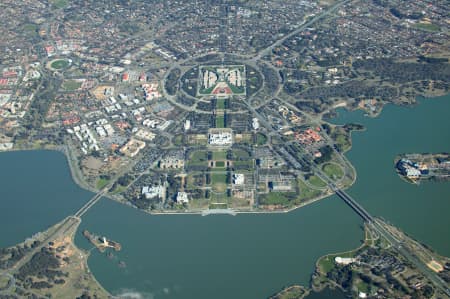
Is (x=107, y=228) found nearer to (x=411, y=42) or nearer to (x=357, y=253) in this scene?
(x=357, y=253)

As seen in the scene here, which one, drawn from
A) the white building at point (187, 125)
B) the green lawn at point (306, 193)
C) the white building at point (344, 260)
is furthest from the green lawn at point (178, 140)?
the white building at point (344, 260)

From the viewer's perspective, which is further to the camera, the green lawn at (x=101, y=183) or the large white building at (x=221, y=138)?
the large white building at (x=221, y=138)

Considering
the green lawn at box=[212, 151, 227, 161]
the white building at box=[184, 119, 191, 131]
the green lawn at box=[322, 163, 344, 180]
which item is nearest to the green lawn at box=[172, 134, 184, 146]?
the white building at box=[184, 119, 191, 131]

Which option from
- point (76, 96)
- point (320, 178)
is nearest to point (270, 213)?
point (320, 178)

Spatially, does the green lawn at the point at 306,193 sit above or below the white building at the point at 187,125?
below

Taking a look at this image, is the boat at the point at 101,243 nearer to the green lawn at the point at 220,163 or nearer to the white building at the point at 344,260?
the green lawn at the point at 220,163

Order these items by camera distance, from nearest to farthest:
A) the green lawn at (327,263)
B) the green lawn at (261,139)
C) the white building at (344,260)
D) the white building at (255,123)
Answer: the green lawn at (327,263) → the white building at (344,260) → the green lawn at (261,139) → the white building at (255,123)

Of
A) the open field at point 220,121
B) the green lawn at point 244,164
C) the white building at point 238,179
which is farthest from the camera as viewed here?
the open field at point 220,121

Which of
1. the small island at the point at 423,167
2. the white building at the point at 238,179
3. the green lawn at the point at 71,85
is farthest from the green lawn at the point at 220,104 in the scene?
the small island at the point at 423,167

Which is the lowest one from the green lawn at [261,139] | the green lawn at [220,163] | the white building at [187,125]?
the green lawn at [220,163]
